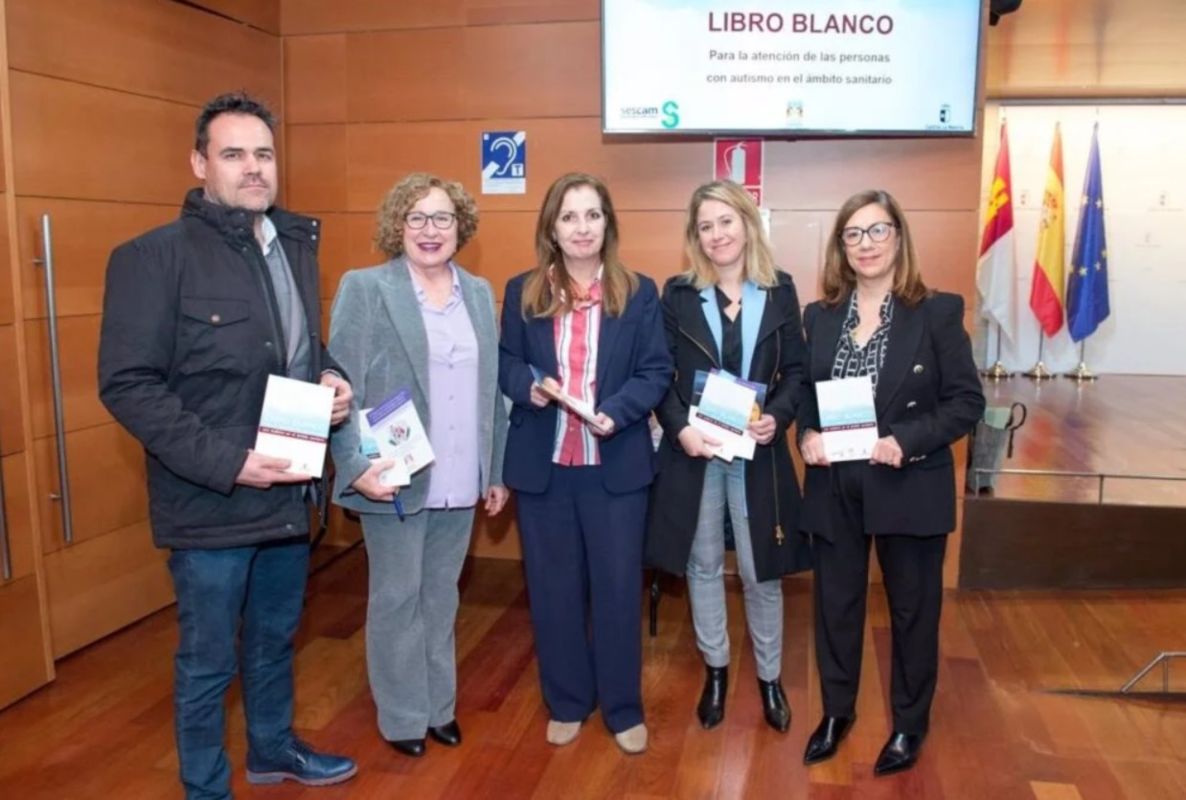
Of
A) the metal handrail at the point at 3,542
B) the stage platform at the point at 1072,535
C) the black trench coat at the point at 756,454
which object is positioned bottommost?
the stage platform at the point at 1072,535

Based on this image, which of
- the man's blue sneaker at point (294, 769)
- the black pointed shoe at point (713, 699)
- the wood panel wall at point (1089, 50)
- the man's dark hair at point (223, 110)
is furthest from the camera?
the wood panel wall at point (1089, 50)

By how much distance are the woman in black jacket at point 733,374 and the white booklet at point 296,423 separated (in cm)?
98

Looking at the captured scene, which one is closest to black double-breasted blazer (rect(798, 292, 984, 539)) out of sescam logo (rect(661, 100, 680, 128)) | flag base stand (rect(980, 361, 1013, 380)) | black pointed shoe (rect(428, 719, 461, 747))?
black pointed shoe (rect(428, 719, 461, 747))

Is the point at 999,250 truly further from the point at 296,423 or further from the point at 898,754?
the point at 296,423

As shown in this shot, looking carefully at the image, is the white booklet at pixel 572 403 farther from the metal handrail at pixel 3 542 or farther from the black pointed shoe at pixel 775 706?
the metal handrail at pixel 3 542

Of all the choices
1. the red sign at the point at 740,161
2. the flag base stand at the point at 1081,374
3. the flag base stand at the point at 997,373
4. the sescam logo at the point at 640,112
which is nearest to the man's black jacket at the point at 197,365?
the sescam logo at the point at 640,112

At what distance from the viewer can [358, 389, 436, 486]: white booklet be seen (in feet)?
8.05

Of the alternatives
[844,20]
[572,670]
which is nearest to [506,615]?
[572,670]

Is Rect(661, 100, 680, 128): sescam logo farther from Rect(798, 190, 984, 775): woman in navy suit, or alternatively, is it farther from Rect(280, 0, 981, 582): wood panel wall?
Rect(798, 190, 984, 775): woman in navy suit

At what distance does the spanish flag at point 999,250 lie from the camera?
9141mm

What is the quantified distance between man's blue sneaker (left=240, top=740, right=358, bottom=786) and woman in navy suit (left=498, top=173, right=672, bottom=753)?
2.27 ft

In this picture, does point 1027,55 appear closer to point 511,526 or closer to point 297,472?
point 511,526

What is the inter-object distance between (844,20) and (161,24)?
264 cm

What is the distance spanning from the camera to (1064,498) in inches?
162
